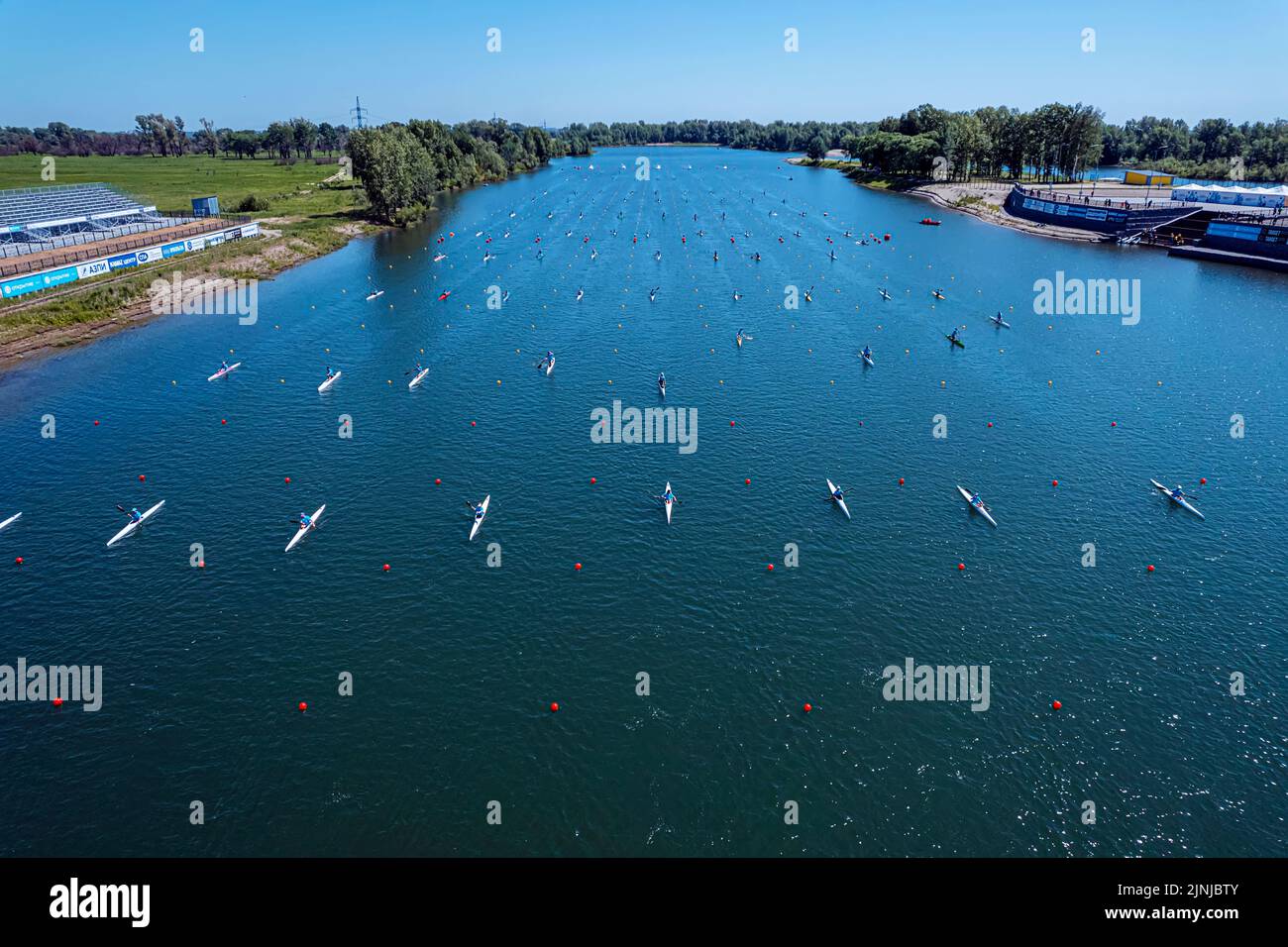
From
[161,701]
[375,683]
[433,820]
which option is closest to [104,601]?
[161,701]

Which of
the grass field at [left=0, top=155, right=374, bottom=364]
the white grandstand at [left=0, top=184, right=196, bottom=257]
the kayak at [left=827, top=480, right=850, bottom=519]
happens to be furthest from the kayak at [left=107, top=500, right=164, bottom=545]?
the white grandstand at [left=0, top=184, right=196, bottom=257]

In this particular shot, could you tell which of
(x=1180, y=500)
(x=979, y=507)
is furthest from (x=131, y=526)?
(x=1180, y=500)

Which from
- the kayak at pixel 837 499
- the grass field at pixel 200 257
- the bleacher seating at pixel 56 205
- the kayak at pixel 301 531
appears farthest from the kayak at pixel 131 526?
the bleacher seating at pixel 56 205

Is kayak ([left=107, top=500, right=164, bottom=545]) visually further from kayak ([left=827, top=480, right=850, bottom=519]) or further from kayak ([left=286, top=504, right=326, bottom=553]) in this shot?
kayak ([left=827, top=480, right=850, bottom=519])

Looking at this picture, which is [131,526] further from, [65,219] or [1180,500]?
[65,219]

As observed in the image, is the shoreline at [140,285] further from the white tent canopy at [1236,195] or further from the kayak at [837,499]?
the white tent canopy at [1236,195]
